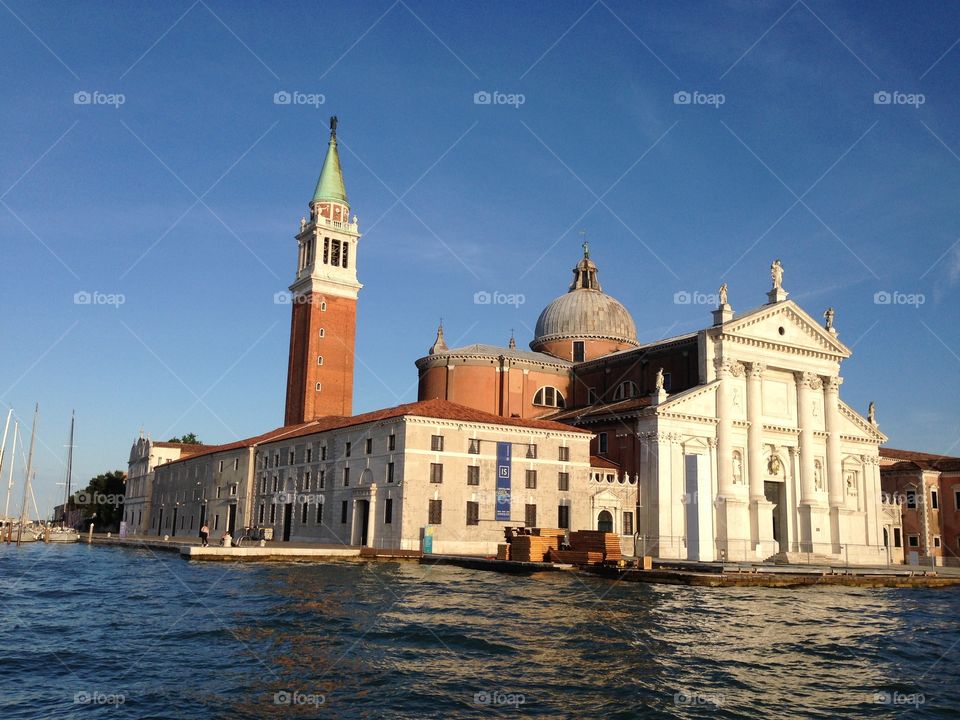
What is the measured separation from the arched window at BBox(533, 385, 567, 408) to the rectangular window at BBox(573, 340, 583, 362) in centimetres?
421

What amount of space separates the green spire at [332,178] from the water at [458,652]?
4574 centimetres

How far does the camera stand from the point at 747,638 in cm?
1898

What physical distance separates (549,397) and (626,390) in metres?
6.17

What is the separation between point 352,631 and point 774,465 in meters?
36.3

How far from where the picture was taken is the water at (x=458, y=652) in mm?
12695

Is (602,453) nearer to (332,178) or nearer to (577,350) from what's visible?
(577,350)

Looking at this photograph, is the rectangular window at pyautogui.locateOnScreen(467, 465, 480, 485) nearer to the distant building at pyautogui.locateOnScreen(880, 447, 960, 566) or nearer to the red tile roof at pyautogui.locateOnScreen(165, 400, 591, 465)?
the red tile roof at pyautogui.locateOnScreen(165, 400, 591, 465)

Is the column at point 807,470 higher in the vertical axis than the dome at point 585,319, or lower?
lower

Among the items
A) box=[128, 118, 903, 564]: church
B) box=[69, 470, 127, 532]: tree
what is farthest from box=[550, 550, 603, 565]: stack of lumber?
box=[69, 470, 127, 532]: tree

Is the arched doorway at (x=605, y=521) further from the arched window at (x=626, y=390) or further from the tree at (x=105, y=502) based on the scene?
the tree at (x=105, y=502)

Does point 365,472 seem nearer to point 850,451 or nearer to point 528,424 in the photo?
point 528,424

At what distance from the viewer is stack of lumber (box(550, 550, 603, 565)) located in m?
35.3

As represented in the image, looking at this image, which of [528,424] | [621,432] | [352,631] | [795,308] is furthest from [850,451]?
[352,631]

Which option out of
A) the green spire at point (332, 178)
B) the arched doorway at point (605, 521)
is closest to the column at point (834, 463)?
the arched doorway at point (605, 521)
